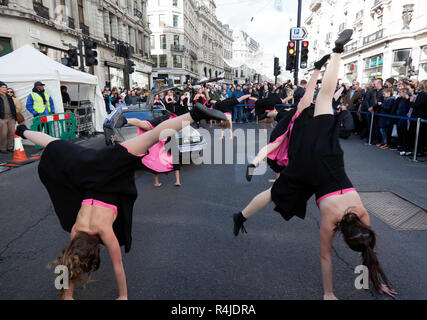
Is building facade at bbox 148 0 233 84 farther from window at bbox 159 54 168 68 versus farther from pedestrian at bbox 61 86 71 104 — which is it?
pedestrian at bbox 61 86 71 104

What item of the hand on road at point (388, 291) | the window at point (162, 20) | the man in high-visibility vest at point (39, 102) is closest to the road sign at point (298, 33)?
the man in high-visibility vest at point (39, 102)

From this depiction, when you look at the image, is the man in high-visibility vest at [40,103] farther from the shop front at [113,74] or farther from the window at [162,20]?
the window at [162,20]

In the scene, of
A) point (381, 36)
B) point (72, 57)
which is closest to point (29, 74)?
point (72, 57)

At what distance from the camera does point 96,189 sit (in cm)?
253

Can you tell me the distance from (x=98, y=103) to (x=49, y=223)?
11.4 m

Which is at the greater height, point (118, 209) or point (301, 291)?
point (118, 209)

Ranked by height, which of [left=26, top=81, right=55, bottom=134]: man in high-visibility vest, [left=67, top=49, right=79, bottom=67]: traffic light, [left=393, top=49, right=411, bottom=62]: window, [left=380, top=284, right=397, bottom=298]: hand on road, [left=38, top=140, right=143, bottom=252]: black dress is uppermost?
[left=393, top=49, right=411, bottom=62]: window

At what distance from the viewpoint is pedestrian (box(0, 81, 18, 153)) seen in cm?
952

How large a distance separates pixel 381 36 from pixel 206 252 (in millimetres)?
37300

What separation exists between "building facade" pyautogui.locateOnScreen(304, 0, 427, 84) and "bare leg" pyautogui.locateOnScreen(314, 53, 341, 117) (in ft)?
52.7

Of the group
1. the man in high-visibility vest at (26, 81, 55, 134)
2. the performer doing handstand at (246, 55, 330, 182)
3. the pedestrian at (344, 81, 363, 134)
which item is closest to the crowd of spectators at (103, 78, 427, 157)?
the pedestrian at (344, 81, 363, 134)

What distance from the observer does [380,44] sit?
107ft

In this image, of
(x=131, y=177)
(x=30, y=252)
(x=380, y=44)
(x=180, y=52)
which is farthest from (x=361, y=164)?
(x=180, y=52)
